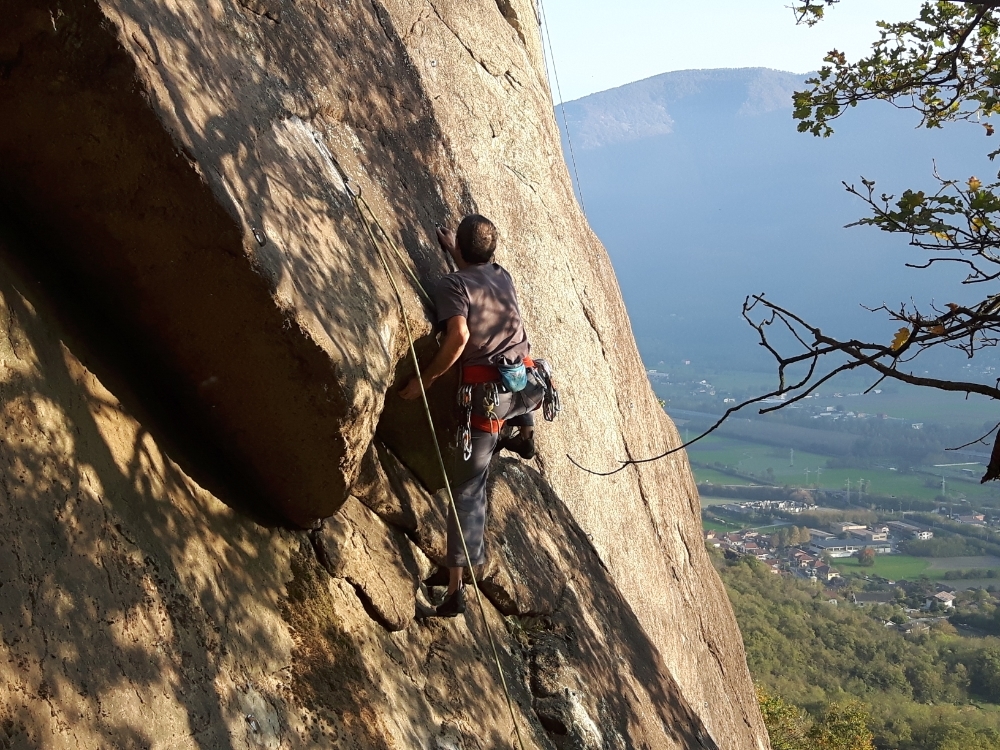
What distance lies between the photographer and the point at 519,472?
A: 8.14 m

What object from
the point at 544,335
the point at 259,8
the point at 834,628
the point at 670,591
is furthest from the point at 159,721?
the point at 834,628

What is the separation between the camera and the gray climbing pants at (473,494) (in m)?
6.09

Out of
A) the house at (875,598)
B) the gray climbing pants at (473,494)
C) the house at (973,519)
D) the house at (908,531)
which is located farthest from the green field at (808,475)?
the gray climbing pants at (473,494)

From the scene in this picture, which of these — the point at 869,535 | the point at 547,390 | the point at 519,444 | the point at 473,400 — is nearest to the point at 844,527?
→ the point at 869,535

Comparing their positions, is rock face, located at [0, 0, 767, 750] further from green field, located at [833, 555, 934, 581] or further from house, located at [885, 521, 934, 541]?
house, located at [885, 521, 934, 541]

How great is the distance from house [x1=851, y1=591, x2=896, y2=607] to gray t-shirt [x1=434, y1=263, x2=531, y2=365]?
66943mm

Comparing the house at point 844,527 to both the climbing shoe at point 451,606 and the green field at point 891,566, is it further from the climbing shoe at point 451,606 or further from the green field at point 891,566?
the climbing shoe at point 451,606

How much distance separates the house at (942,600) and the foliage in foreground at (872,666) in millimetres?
6624

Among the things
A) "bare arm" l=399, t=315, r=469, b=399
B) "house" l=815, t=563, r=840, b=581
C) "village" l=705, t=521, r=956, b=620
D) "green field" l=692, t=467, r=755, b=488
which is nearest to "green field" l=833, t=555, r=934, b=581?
"village" l=705, t=521, r=956, b=620

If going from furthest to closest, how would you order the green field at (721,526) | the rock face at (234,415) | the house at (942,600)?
the green field at (721,526)
the house at (942,600)
the rock face at (234,415)

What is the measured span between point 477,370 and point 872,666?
48.6 metres

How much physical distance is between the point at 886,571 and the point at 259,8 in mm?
83304

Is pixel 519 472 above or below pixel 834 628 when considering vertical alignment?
above

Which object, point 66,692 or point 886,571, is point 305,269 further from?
point 886,571
